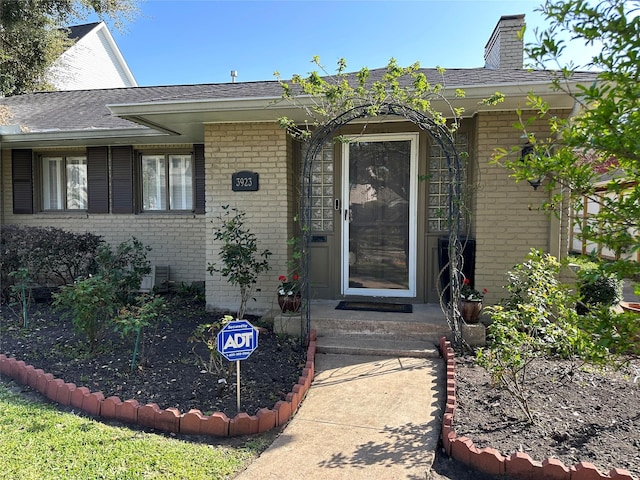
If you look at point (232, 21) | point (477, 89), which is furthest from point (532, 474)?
point (232, 21)

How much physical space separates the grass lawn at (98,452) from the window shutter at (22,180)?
6.00 metres

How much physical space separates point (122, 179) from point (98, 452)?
5.84 meters

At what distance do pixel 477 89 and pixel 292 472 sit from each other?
156 inches

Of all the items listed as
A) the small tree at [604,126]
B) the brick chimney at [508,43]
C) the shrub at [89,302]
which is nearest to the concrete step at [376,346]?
the shrub at [89,302]

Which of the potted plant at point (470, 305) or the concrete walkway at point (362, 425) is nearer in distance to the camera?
the concrete walkway at point (362, 425)

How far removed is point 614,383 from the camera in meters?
3.74

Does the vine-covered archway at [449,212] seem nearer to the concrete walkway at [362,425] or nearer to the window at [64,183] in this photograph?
the concrete walkway at [362,425]

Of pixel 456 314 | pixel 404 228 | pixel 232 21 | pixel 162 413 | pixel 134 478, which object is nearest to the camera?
pixel 134 478

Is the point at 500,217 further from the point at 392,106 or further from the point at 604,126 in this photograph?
the point at 604,126

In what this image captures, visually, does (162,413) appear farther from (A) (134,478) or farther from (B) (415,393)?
(B) (415,393)

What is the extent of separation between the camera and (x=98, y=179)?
7613mm

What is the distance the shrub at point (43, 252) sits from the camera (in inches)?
243

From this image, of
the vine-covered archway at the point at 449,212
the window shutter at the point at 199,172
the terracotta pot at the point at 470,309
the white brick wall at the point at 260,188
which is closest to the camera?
the vine-covered archway at the point at 449,212

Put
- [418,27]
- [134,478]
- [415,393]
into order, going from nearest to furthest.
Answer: [134,478] → [415,393] → [418,27]
